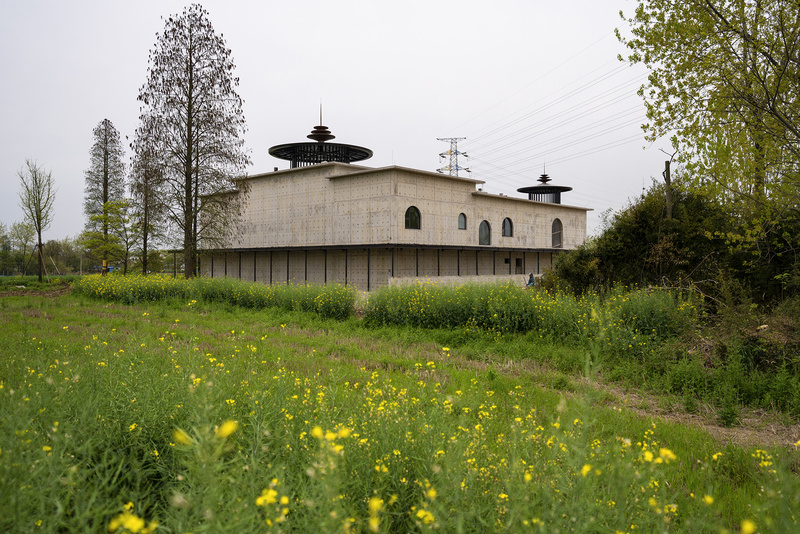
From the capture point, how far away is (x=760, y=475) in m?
4.20

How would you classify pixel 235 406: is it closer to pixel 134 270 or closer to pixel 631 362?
pixel 631 362

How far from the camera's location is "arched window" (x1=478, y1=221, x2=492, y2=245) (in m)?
33.0

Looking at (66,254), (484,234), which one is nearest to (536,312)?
(484,234)

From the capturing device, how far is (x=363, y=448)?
11.0 feet

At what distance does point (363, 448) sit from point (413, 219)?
82.1 feet

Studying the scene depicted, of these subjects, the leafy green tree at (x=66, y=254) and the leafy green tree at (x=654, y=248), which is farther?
the leafy green tree at (x=66, y=254)

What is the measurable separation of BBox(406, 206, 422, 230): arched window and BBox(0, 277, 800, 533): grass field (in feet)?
58.7

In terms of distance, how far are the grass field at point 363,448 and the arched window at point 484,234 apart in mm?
22803

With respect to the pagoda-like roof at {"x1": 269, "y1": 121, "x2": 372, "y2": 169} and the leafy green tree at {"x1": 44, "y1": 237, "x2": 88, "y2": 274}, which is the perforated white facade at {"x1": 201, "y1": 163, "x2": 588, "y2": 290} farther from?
the leafy green tree at {"x1": 44, "y1": 237, "x2": 88, "y2": 274}

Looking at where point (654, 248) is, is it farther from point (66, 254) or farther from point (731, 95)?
point (66, 254)

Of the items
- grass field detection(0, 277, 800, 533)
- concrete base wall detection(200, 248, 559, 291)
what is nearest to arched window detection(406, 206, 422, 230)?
concrete base wall detection(200, 248, 559, 291)

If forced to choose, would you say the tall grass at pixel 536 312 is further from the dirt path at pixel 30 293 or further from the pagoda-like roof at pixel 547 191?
the pagoda-like roof at pixel 547 191

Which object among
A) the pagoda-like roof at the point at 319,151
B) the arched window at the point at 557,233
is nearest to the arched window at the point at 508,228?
the arched window at the point at 557,233

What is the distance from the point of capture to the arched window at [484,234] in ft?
108
